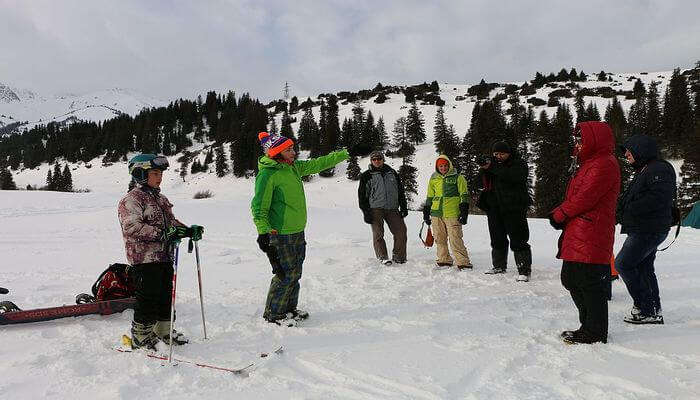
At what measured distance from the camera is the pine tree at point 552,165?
108ft

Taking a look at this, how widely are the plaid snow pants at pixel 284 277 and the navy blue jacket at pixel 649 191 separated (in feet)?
11.0

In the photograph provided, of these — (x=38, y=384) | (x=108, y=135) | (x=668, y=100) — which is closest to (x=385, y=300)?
(x=38, y=384)

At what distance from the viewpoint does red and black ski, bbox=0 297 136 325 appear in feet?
13.8

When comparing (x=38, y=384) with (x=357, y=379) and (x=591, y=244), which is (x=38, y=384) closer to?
(x=357, y=379)

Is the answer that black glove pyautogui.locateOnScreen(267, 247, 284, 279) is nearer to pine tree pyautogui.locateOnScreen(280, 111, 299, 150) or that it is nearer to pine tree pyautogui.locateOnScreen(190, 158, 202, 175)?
pine tree pyautogui.locateOnScreen(280, 111, 299, 150)

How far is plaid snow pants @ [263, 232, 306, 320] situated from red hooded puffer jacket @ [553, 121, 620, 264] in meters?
2.71

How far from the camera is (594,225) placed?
11.8 ft

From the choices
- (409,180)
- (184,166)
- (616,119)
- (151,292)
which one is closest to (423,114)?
(409,180)

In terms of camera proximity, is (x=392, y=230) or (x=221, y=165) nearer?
(x=392, y=230)

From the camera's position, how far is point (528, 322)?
4.19 m

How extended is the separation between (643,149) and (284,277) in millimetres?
3792

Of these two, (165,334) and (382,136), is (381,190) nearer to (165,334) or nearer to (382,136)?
(165,334)

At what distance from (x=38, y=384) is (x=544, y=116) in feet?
143

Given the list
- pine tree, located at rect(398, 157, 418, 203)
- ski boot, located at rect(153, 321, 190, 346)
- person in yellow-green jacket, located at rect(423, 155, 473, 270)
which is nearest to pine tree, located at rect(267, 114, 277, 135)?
pine tree, located at rect(398, 157, 418, 203)
